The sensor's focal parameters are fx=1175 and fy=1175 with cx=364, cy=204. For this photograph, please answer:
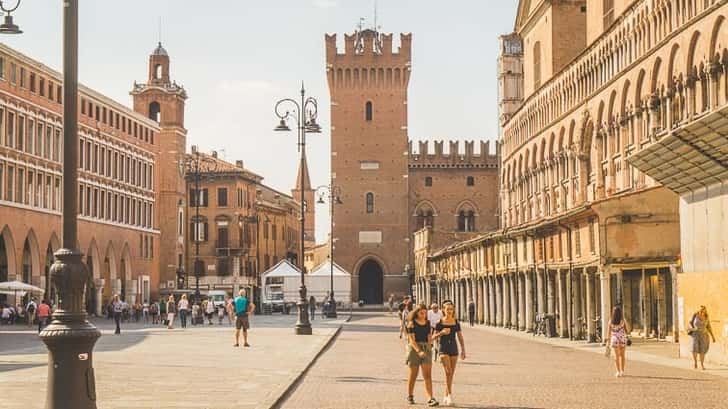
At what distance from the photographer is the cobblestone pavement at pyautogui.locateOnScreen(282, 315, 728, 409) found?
55.6 ft

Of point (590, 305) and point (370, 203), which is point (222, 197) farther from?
point (590, 305)

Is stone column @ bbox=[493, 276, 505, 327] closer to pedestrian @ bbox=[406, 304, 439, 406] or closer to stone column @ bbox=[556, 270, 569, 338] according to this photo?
stone column @ bbox=[556, 270, 569, 338]

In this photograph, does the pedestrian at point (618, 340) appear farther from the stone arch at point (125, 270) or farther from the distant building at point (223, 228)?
the distant building at point (223, 228)

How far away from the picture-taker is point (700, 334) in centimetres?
2397

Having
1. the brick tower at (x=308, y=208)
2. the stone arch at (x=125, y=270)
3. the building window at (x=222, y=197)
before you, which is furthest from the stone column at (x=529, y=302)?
the brick tower at (x=308, y=208)

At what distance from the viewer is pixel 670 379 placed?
21281mm

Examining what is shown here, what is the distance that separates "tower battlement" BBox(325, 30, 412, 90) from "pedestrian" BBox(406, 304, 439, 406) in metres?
83.5

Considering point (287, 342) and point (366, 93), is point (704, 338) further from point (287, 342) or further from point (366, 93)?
point (366, 93)

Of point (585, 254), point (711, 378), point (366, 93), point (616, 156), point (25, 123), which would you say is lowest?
point (711, 378)

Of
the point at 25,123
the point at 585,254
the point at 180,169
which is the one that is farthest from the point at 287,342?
the point at 180,169

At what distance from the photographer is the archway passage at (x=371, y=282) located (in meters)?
99.8

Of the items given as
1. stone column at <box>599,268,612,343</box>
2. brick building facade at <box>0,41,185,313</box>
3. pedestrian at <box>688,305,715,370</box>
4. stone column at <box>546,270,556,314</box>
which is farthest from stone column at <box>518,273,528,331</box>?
brick building facade at <box>0,41,185,313</box>

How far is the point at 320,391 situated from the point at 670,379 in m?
6.67

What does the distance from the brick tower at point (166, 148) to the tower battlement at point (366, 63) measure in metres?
13.1
